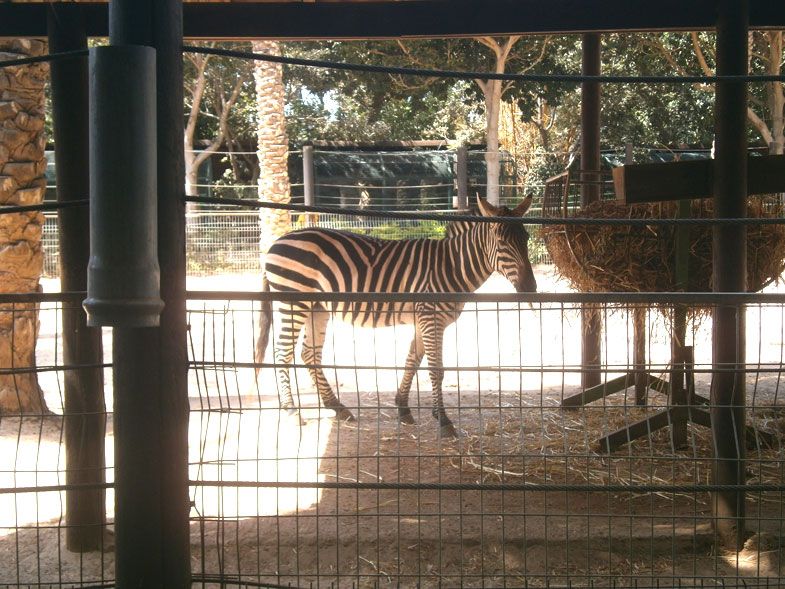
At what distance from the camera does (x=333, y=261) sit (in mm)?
7492

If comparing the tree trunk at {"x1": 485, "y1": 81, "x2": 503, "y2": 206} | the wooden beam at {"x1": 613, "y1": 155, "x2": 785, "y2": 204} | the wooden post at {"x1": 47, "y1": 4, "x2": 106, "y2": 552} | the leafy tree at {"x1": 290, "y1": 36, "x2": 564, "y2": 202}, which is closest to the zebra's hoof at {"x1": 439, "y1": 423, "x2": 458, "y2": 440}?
the wooden beam at {"x1": 613, "y1": 155, "x2": 785, "y2": 204}

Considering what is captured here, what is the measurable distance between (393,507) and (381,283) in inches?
124

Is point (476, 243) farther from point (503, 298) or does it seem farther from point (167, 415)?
point (167, 415)

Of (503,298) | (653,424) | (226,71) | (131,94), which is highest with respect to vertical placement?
(226,71)

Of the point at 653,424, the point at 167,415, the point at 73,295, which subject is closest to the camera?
the point at 167,415

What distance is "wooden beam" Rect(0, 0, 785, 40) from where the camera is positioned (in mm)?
4215

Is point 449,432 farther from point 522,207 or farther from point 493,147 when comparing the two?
point 493,147

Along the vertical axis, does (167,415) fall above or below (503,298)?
below

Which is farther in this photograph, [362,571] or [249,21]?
[249,21]

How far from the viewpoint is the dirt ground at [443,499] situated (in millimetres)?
2963

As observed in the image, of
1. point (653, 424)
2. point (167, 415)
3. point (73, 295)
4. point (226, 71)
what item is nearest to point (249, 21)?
point (73, 295)

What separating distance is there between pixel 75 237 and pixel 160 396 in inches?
68.6

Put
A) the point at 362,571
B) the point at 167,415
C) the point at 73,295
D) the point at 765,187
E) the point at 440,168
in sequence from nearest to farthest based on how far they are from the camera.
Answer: the point at 167,415 < the point at 73,295 < the point at 362,571 < the point at 765,187 < the point at 440,168

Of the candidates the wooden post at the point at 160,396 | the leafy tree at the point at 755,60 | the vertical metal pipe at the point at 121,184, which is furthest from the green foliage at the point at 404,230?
the vertical metal pipe at the point at 121,184
